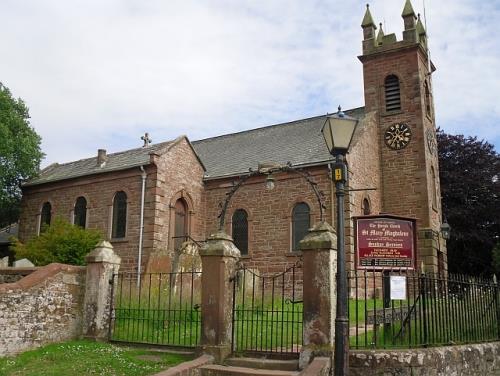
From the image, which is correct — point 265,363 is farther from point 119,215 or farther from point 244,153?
point 244,153

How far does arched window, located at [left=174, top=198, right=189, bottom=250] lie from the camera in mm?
23688

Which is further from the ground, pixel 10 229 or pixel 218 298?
pixel 10 229

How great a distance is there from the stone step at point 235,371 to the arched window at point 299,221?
43.8 ft

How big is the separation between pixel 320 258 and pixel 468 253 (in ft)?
90.3

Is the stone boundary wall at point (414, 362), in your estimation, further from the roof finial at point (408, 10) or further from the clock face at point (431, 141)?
the roof finial at point (408, 10)

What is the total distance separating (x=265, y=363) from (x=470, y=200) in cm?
2879

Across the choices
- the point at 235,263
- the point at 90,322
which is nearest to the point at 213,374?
the point at 235,263

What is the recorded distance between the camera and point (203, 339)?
1009cm

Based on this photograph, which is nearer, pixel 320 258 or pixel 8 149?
pixel 320 258

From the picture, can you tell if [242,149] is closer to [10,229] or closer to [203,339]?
[10,229]

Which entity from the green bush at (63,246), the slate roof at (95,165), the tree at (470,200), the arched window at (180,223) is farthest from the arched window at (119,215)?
the tree at (470,200)

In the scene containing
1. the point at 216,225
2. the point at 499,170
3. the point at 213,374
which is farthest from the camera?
the point at 499,170

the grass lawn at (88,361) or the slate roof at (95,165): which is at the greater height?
the slate roof at (95,165)

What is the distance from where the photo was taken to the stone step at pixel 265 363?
9070 millimetres
